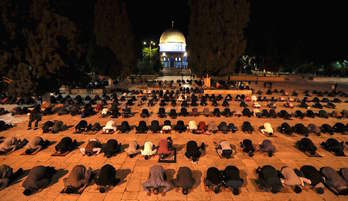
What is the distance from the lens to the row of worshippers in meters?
9.46

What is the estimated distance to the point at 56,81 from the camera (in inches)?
924

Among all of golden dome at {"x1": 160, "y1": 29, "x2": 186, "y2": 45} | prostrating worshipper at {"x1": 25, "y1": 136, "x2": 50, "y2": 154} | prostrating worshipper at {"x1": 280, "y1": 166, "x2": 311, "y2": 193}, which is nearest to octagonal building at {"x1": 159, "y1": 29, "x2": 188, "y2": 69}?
golden dome at {"x1": 160, "y1": 29, "x2": 186, "y2": 45}

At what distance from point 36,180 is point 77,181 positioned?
1.63 meters

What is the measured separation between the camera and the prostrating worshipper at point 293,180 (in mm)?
9625

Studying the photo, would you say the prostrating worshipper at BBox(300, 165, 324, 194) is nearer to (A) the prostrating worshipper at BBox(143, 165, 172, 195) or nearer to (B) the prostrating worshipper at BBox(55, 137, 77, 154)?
(A) the prostrating worshipper at BBox(143, 165, 172, 195)

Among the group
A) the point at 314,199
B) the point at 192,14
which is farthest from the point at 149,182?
the point at 192,14

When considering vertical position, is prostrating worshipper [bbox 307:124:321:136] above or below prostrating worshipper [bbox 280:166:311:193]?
above

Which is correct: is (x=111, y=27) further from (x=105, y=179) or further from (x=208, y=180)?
(x=208, y=180)

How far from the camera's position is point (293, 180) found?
966 cm

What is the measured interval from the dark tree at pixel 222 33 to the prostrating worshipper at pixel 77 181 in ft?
90.4

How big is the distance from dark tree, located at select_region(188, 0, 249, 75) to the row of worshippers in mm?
25776

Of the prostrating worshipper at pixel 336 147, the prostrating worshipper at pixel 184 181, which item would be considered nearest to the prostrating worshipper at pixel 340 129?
the prostrating worshipper at pixel 336 147

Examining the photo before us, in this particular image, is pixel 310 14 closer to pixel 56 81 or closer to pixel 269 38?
pixel 269 38

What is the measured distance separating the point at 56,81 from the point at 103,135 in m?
10.5
